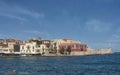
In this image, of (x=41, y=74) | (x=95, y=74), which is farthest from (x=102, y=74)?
(x=41, y=74)

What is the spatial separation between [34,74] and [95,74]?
1135 cm

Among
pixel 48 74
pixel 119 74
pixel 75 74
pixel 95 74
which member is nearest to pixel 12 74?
pixel 48 74

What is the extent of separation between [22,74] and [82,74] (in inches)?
438

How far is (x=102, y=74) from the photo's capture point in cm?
6209

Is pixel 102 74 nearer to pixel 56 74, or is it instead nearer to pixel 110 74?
pixel 110 74

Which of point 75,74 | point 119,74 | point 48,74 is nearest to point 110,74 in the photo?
point 119,74

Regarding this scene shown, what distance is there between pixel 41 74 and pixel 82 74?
7.62 metres

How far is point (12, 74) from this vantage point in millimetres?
60562

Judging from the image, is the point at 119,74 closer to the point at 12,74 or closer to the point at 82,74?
the point at 82,74

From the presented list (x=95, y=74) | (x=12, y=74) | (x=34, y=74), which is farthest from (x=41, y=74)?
(x=95, y=74)

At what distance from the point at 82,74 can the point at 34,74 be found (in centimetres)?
891

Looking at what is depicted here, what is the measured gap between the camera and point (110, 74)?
63.1 metres

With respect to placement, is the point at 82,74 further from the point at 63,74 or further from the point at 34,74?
the point at 34,74

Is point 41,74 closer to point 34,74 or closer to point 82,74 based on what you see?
point 34,74
